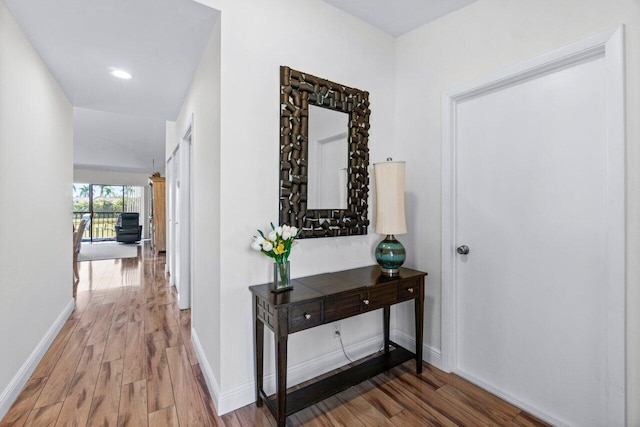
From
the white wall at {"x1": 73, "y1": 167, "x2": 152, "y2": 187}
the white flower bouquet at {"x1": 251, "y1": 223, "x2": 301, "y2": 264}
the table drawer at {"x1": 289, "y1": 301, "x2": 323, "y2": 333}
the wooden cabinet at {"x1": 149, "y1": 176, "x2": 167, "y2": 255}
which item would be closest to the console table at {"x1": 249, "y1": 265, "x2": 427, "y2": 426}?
the table drawer at {"x1": 289, "y1": 301, "x2": 323, "y2": 333}

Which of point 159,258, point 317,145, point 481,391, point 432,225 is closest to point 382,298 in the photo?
point 432,225

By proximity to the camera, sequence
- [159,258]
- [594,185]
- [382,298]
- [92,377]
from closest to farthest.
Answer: [594,185], [382,298], [92,377], [159,258]

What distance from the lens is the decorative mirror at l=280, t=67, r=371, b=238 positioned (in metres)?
1.90

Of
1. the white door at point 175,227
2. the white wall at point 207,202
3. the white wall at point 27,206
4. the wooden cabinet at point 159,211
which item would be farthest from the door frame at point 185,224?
the wooden cabinet at point 159,211

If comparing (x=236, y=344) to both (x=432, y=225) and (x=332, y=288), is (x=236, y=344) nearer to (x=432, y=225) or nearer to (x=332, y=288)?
(x=332, y=288)

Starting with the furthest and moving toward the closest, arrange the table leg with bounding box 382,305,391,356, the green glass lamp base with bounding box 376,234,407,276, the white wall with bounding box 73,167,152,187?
the white wall with bounding box 73,167,152,187 → the table leg with bounding box 382,305,391,356 → the green glass lamp base with bounding box 376,234,407,276

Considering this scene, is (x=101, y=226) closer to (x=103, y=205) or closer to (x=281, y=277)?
(x=103, y=205)

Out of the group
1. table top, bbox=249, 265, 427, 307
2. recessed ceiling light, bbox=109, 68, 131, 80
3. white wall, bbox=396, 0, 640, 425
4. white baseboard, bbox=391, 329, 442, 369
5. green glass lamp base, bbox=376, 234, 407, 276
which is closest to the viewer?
white wall, bbox=396, 0, 640, 425

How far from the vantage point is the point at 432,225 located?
2227mm

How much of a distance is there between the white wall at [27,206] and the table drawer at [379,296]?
2116mm

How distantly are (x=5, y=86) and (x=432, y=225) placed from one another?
285cm

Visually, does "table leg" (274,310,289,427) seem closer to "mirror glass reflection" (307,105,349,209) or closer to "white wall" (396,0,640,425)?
"mirror glass reflection" (307,105,349,209)

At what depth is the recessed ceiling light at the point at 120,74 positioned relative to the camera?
2547 millimetres

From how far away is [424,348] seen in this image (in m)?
2.29
